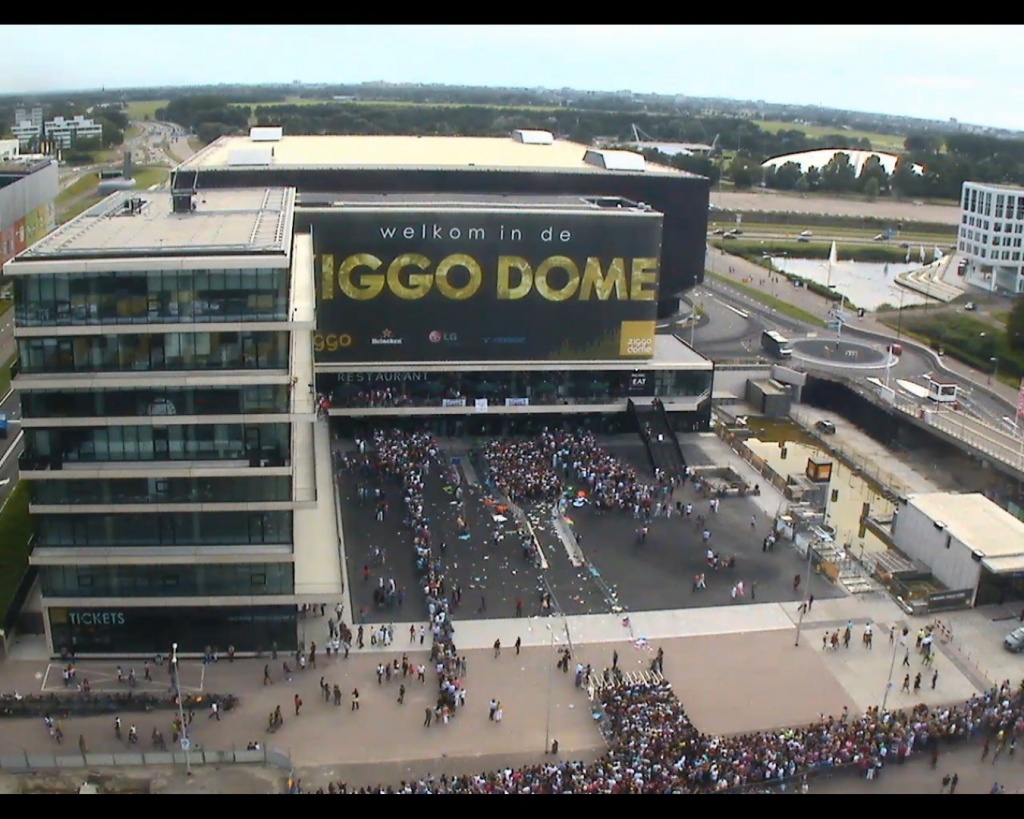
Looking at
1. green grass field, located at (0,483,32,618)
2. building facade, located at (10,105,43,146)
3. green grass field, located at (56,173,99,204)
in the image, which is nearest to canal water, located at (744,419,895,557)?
green grass field, located at (0,483,32,618)

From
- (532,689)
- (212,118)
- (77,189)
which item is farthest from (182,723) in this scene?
(212,118)

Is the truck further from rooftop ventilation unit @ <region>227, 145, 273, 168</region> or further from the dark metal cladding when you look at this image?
rooftop ventilation unit @ <region>227, 145, 273, 168</region>

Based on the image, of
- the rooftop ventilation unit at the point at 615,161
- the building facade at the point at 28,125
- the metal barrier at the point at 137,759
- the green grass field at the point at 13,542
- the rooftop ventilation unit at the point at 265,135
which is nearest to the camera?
the metal barrier at the point at 137,759

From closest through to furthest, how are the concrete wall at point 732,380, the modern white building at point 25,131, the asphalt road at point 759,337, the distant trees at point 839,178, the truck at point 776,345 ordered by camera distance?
the concrete wall at point 732,380, the asphalt road at point 759,337, the truck at point 776,345, the modern white building at point 25,131, the distant trees at point 839,178

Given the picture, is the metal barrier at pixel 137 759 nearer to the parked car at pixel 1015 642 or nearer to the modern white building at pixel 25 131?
the parked car at pixel 1015 642

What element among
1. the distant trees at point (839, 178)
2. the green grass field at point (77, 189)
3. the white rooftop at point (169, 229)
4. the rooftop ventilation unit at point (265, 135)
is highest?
the rooftop ventilation unit at point (265, 135)

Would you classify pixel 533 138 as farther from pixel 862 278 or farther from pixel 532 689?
pixel 532 689

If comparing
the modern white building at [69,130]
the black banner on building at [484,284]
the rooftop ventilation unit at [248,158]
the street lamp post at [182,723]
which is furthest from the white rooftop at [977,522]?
the modern white building at [69,130]
